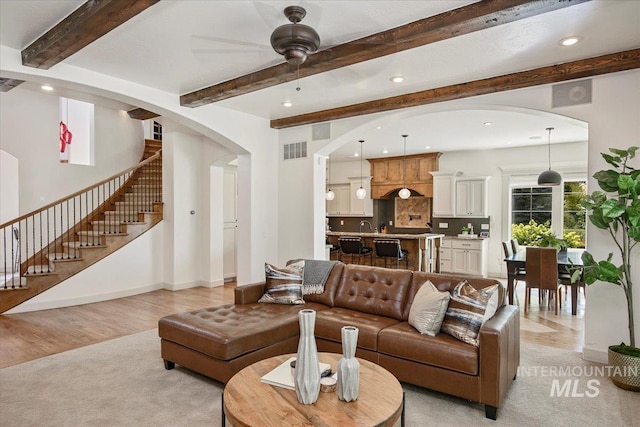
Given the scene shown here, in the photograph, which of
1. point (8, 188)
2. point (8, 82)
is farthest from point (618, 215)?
point (8, 188)

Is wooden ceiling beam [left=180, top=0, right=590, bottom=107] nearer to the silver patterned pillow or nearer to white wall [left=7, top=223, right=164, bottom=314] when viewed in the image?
the silver patterned pillow

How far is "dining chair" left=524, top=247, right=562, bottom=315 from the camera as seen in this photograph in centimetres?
519

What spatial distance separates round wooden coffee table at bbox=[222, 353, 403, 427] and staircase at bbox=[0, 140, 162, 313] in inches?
196

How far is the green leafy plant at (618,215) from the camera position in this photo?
311cm

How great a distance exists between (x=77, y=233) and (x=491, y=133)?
7.83 meters

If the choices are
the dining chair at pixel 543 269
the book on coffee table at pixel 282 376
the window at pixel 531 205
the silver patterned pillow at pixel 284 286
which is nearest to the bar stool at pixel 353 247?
the dining chair at pixel 543 269

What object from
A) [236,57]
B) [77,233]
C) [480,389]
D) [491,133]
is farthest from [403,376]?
[77,233]

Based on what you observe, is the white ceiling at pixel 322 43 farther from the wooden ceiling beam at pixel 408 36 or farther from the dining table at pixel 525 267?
the dining table at pixel 525 267

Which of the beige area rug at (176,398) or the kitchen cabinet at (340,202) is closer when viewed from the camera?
the beige area rug at (176,398)

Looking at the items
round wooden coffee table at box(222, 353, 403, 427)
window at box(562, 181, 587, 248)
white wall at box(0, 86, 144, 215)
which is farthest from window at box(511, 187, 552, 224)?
white wall at box(0, 86, 144, 215)

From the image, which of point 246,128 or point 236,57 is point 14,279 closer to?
point 246,128

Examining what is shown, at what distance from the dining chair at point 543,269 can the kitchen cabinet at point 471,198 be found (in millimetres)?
3347

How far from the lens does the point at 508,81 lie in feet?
13.3

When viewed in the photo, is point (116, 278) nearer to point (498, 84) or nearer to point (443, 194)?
point (498, 84)
